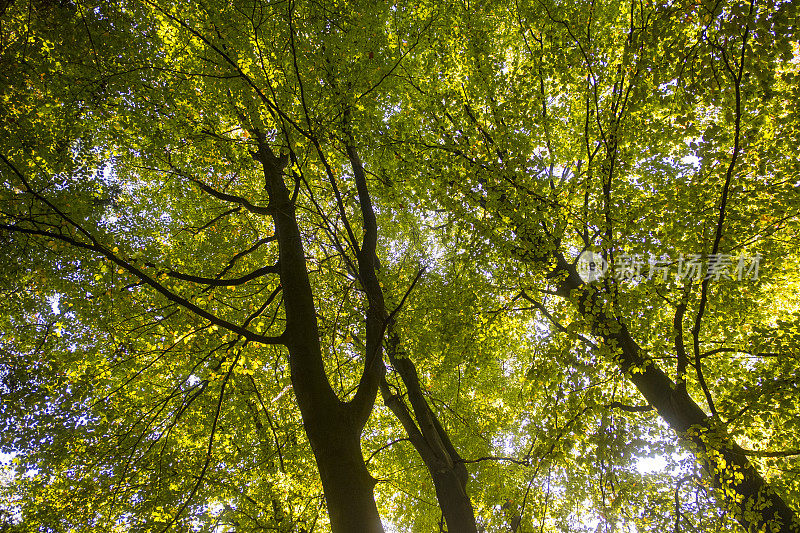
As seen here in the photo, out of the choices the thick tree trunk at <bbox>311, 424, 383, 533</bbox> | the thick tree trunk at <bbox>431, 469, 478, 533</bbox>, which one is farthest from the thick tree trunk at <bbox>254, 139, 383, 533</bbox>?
the thick tree trunk at <bbox>431, 469, 478, 533</bbox>

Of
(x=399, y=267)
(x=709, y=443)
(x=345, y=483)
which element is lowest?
(x=709, y=443)

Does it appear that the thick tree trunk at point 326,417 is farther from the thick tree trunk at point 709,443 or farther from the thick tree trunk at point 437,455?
the thick tree trunk at point 709,443

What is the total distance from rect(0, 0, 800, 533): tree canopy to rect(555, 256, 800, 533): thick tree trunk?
0.12 feet

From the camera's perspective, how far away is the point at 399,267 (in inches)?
234

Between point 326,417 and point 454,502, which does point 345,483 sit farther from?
point 454,502

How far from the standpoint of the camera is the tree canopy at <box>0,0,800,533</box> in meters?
4.03

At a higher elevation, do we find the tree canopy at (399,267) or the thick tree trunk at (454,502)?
the tree canopy at (399,267)

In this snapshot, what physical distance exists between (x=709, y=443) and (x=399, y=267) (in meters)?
4.07

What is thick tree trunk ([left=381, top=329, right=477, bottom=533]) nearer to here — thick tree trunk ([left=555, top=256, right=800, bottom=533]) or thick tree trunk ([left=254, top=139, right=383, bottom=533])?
thick tree trunk ([left=254, top=139, right=383, bottom=533])

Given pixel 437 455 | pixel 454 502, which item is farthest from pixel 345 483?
pixel 454 502

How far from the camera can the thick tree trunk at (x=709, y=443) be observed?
3678 mm

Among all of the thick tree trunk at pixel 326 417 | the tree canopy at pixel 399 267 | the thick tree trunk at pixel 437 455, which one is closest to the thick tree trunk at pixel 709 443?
the tree canopy at pixel 399 267

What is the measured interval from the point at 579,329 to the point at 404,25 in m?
5.81

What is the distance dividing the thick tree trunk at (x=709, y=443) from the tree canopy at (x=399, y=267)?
0.04m
